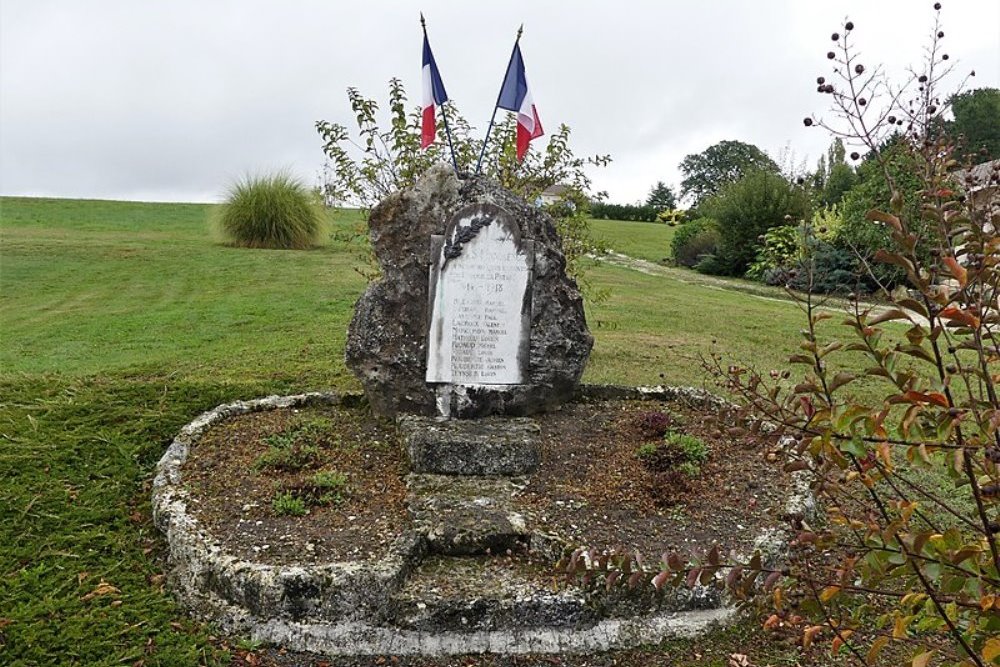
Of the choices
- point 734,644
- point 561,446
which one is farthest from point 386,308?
point 734,644

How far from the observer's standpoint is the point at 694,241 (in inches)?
1005

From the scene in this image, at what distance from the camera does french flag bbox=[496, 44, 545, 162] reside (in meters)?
6.96

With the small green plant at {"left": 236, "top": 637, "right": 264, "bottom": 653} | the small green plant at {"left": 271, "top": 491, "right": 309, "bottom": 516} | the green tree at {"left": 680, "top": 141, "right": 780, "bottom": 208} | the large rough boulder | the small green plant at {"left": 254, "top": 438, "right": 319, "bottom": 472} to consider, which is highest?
the green tree at {"left": 680, "top": 141, "right": 780, "bottom": 208}

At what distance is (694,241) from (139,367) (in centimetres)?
2008

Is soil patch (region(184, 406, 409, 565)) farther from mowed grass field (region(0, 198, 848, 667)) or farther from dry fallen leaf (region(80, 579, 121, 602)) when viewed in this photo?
dry fallen leaf (region(80, 579, 121, 602))

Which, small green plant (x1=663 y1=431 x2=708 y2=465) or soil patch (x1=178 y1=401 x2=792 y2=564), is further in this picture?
small green plant (x1=663 y1=431 x2=708 y2=465)

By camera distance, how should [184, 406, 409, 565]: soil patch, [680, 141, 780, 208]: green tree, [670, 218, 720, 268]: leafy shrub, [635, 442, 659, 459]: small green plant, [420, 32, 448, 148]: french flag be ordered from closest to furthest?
[184, 406, 409, 565]: soil patch
[635, 442, 659, 459]: small green plant
[420, 32, 448, 148]: french flag
[670, 218, 720, 268]: leafy shrub
[680, 141, 780, 208]: green tree

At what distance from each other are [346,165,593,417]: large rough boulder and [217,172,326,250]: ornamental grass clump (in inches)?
625

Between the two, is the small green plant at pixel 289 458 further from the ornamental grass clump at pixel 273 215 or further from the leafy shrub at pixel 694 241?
the leafy shrub at pixel 694 241

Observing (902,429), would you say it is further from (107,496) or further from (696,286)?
(696,286)

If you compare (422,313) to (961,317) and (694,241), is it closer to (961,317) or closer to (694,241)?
(961,317)

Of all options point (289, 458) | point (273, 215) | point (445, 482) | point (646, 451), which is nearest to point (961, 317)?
point (445, 482)

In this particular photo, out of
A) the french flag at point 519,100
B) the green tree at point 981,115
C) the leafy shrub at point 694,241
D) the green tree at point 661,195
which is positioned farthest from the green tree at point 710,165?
the french flag at point 519,100

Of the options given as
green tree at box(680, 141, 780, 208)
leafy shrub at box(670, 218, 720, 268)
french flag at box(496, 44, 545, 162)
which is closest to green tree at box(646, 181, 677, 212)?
green tree at box(680, 141, 780, 208)
